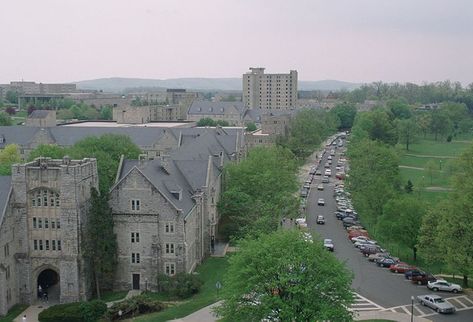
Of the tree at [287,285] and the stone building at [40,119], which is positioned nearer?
the tree at [287,285]

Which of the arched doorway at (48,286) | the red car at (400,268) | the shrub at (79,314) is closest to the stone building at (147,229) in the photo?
the arched doorway at (48,286)

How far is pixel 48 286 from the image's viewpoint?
60.3 m

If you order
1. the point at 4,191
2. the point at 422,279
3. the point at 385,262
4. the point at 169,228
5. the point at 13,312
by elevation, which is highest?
the point at 4,191

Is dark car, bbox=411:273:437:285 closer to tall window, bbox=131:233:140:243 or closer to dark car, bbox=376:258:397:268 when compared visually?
dark car, bbox=376:258:397:268

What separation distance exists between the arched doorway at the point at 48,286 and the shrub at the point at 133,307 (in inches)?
345

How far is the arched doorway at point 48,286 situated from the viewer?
191 feet

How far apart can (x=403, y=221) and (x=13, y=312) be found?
1609 inches

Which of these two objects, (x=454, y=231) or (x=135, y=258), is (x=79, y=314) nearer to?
(x=135, y=258)

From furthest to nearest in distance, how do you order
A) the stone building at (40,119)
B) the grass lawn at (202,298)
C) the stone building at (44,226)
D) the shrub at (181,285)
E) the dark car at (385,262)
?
1. the stone building at (40,119)
2. the dark car at (385,262)
3. the shrub at (181,285)
4. the stone building at (44,226)
5. the grass lawn at (202,298)

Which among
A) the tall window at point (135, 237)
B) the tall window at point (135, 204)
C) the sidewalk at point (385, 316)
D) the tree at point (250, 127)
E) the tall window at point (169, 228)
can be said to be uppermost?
the tall window at point (135, 204)

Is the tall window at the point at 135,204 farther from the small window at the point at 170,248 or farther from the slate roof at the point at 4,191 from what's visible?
the slate roof at the point at 4,191

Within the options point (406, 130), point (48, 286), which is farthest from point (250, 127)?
point (48, 286)

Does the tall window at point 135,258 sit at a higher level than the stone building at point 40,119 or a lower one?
lower

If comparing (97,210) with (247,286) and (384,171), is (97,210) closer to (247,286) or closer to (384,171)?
(247,286)
